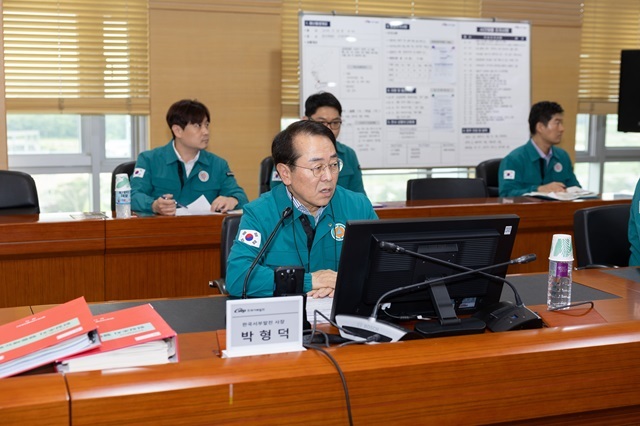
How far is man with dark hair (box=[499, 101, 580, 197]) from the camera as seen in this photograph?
494cm

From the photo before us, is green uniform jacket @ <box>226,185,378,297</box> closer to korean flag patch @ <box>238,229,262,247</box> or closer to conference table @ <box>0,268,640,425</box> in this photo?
korean flag patch @ <box>238,229,262,247</box>

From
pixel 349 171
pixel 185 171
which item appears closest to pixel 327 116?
pixel 349 171

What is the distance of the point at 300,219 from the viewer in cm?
250

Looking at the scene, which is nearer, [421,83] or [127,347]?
[127,347]

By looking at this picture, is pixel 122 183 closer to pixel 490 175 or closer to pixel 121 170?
pixel 121 170

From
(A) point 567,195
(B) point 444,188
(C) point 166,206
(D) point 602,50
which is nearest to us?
(C) point 166,206

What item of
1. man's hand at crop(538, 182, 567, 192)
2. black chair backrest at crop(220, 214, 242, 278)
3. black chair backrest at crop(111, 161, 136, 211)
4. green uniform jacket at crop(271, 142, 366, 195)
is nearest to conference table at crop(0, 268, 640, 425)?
black chair backrest at crop(220, 214, 242, 278)

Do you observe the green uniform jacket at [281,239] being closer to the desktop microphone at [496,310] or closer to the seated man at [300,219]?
the seated man at [300,219]

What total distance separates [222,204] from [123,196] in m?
0.50

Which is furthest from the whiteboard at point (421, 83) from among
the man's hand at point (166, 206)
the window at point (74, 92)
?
the man's hand at point (166, 206)

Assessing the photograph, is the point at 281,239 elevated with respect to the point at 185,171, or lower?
lower

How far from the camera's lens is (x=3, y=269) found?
3.48 metres

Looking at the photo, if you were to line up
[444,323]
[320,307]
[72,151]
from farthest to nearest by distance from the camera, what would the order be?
1. [72,151]
2. [320,307]
3. [444,323]

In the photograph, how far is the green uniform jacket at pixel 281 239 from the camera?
2373 mm
